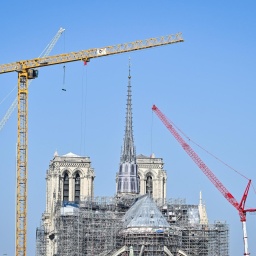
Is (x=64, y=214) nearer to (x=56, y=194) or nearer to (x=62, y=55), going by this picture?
(x=56, y=194)

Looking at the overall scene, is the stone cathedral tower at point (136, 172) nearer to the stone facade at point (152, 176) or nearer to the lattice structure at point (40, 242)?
the stone facade at point (152, 176)

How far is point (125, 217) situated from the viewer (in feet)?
472

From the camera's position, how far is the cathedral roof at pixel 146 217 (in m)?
136

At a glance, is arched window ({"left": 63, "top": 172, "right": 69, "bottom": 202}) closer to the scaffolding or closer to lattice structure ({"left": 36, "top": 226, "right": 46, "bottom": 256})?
the scaffolding

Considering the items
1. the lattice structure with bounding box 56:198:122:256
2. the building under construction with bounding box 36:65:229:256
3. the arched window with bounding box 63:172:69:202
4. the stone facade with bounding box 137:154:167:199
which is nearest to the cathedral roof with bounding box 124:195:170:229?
the building under construction with bounding box 36:65:229:256

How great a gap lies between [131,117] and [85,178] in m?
14.8

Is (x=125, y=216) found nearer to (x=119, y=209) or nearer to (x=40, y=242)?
(x=119, y=209)

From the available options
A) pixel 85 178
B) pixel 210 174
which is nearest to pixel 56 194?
pixel 85 178

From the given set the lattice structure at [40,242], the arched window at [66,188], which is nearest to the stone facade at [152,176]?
the arched window at [66,188]

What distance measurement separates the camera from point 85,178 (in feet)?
534

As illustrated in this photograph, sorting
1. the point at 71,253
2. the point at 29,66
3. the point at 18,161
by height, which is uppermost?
the point at 29,66

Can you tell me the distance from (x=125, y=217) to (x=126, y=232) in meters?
7.54

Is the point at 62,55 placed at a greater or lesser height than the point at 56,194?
greater

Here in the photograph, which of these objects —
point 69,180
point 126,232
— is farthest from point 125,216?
point 69,180
